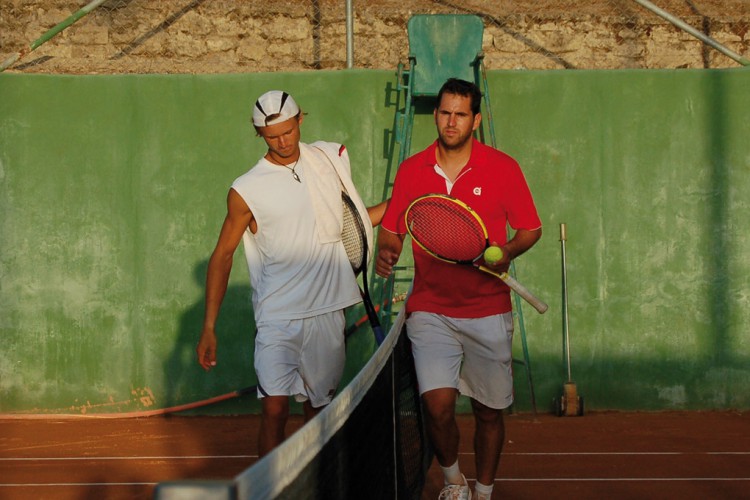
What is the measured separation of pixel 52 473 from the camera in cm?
691

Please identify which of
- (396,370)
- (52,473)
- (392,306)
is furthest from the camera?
(392,306)

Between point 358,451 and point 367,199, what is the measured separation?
5473mm

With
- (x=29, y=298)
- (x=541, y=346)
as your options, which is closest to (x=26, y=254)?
(x=29, y=298)

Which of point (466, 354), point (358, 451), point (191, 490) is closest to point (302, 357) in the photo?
point (466, 354)

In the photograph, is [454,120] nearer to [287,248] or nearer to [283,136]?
[283,136]

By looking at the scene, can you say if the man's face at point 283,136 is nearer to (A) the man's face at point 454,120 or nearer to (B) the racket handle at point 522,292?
(A) the man's face at point 454,120

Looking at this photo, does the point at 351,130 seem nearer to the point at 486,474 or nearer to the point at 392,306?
the point at 392,306

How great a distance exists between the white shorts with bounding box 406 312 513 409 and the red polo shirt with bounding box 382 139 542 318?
0.05 m

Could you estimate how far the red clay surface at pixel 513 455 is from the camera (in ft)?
20.9

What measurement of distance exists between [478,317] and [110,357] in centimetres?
438

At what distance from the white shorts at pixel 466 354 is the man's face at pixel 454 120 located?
0.79 meters

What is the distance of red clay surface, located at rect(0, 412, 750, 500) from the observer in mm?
6367

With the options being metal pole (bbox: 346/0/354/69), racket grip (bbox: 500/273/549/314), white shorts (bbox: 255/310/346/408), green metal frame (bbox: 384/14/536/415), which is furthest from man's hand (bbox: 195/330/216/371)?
metal pole (bbox: 346/0/354/69)

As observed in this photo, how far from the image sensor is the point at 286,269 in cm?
531
